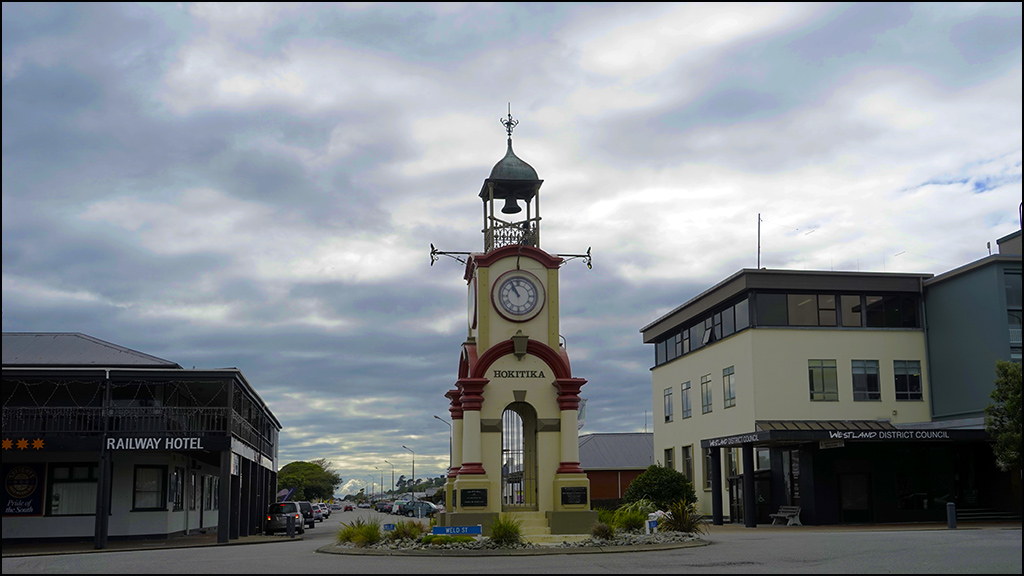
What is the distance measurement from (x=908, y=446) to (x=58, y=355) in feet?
107

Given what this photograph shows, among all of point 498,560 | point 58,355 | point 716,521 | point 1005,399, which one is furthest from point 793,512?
point 58,355

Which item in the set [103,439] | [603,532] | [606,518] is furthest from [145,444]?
[603,532]

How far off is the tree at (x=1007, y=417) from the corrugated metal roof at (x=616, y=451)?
3301 centimetres

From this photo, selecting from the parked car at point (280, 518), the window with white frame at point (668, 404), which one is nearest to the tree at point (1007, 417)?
the window with white frame at point (668, 404)

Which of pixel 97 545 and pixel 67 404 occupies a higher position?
pixel 67 404

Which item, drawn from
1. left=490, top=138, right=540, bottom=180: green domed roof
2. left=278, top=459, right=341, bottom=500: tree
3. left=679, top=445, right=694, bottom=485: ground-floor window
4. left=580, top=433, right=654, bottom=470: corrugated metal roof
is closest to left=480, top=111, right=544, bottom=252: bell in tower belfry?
left=490, top=138, right=540, bottom=180: green domed roof

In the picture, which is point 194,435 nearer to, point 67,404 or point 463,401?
point 67,404

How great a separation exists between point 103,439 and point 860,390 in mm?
29955

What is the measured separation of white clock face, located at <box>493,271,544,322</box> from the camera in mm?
24891

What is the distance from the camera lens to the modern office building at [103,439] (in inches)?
1160

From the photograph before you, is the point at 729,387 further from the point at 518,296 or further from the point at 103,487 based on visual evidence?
the point at 103,487

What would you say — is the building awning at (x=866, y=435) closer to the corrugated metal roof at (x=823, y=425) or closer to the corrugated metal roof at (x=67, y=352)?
the corrugated metal roof at (x=823, y=425)

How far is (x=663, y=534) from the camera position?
77.7 ft

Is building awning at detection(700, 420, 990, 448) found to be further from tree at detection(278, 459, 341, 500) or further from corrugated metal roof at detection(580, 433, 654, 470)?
tree at detection(278, 459, 341, 500)
